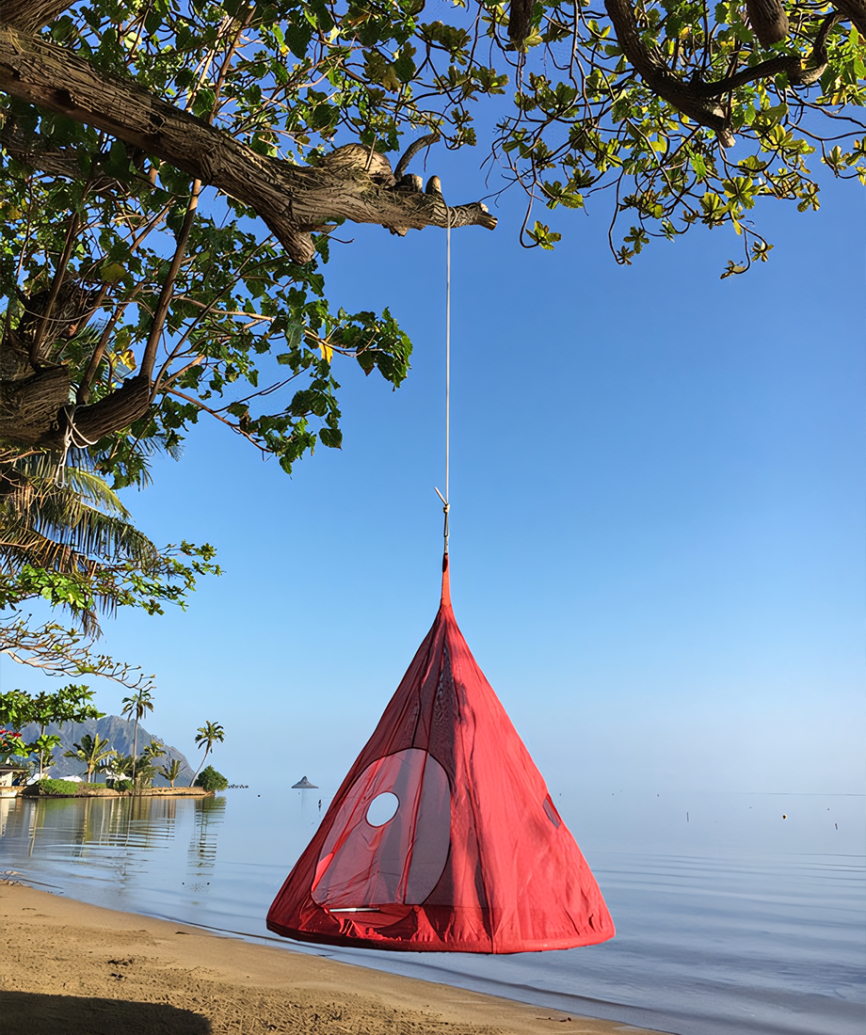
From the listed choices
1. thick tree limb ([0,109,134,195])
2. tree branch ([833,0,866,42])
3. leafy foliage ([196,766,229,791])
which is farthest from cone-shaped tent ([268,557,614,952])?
leafy foliage ([196,766,229,791])

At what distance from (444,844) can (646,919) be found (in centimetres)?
964

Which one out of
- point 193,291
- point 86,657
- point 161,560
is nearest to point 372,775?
point 193,291

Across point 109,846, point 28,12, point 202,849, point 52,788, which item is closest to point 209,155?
point 28,12

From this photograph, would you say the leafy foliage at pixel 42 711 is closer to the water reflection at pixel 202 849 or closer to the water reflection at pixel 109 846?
the water reflection at pixel 109 846

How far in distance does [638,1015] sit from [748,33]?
647 centimetres

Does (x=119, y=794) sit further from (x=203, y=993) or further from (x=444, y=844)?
(x=444, y=844)

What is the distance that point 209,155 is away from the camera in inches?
79.3

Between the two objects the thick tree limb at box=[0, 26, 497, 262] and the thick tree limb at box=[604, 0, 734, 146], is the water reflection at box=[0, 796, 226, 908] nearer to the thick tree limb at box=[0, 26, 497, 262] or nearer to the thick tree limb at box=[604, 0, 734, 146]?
the thick tree limb at box=[0, 26, 497, 262]

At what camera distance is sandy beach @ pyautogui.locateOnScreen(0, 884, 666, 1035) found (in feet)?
13.2

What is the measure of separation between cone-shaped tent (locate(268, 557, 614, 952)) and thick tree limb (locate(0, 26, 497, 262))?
146 cm

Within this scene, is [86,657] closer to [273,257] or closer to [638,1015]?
[273,257]

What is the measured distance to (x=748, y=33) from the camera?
7.86ft

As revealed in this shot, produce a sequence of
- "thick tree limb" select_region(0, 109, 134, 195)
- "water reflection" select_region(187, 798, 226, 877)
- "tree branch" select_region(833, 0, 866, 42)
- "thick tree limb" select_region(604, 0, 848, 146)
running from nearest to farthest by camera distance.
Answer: "tree branch" select_region(833, 0, 866, 42)
"thick tree limb" select_region(604, 0, 848, 146)
"thick tree limb" select_region(0, 109, 134, 195)
"water reflection" select_region(187, 798, 226, 877)

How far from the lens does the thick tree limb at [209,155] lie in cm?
178
